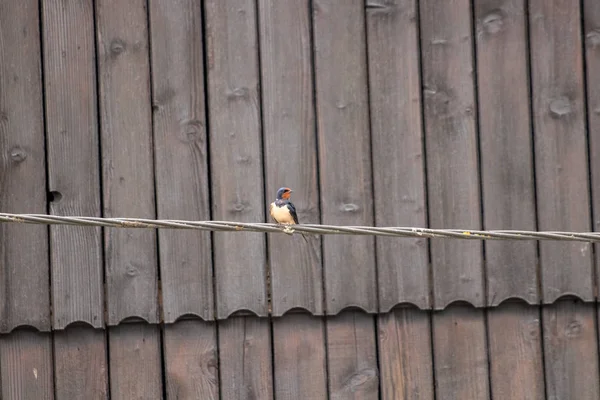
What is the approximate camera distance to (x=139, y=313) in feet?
16.4

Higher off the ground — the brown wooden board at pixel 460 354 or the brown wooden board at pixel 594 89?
the brown wooden board at pixel 594 89

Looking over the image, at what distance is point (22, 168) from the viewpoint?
4988 mm

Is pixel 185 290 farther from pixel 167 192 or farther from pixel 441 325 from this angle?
pixel 441 325

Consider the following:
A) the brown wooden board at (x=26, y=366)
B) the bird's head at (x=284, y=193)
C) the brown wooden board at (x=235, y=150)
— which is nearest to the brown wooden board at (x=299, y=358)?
the brown wooden board at (x=235, y=150)

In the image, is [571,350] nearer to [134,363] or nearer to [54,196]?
[134,363]

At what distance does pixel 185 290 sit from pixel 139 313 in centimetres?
24

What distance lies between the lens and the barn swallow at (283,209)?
4.95 metres

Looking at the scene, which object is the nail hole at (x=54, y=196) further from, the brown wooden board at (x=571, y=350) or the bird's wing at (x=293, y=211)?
the brown wooden board at (x=571, y=350)

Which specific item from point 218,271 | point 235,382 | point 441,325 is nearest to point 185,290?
point 218,271

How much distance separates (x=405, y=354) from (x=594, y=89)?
172cm

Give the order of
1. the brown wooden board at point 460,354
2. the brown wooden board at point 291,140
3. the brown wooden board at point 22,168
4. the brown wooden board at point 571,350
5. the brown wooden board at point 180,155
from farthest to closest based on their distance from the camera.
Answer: the brown wooden board at point 571,350, the brown wooden board at point 460,354, the brown wooden board at point 291,140, the brown wooden board at point 180,155, the brown wooden board at point 22,168

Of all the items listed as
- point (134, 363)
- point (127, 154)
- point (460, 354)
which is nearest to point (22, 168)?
point (127, 154)

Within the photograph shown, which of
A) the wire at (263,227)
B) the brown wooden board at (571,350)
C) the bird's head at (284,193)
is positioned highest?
the bird's head at (284,193)

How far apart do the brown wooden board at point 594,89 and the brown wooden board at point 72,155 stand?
2546mm
